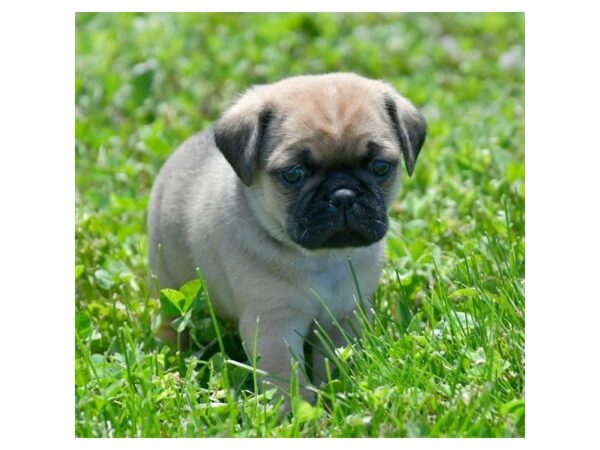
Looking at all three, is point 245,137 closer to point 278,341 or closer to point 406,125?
point 406,125

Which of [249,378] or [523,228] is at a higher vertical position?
[523,228]

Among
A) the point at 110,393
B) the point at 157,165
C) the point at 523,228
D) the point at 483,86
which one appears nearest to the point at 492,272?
the point at 523,228

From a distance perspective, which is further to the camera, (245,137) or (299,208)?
(245,137)

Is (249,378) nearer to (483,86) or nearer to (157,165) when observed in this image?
(157,165)

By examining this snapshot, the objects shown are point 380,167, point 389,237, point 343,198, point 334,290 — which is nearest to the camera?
point 343,198

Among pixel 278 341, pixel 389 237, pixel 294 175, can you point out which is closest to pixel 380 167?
pixel 294 175

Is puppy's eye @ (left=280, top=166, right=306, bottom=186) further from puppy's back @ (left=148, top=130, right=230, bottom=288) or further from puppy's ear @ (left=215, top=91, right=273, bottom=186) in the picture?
puppy's back @ (left=148, top=130, right=230, bottom=288)
